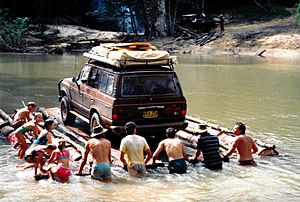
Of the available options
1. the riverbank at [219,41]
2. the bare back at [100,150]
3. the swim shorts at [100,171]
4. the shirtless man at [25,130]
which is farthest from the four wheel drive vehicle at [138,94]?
the riverbank at [219,41]

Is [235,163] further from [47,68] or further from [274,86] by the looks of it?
[47,68]

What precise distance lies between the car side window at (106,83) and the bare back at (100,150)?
2.29 meters

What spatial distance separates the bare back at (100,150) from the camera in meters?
10.4

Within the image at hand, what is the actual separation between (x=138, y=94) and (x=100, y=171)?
8.81ft

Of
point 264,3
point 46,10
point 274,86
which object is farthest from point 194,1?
point 274,86

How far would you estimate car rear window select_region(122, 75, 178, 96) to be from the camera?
12.5 metres

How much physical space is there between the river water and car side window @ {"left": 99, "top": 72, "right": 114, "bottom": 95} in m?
2.14

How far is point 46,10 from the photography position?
174 ft

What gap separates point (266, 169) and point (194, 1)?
1722 inches

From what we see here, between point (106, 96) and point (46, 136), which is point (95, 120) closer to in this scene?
point (106, 96)

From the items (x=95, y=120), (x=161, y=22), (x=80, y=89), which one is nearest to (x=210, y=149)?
(x=95, y=120)

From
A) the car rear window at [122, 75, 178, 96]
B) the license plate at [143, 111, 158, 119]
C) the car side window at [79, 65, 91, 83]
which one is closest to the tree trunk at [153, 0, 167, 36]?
the car side window at [79, 65, 91, 83]

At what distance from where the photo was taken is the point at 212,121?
17109 millimetres

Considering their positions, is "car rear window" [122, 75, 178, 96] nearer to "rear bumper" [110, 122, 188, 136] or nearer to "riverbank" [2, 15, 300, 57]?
"rear bumper" [110, 122, 188, 136]
